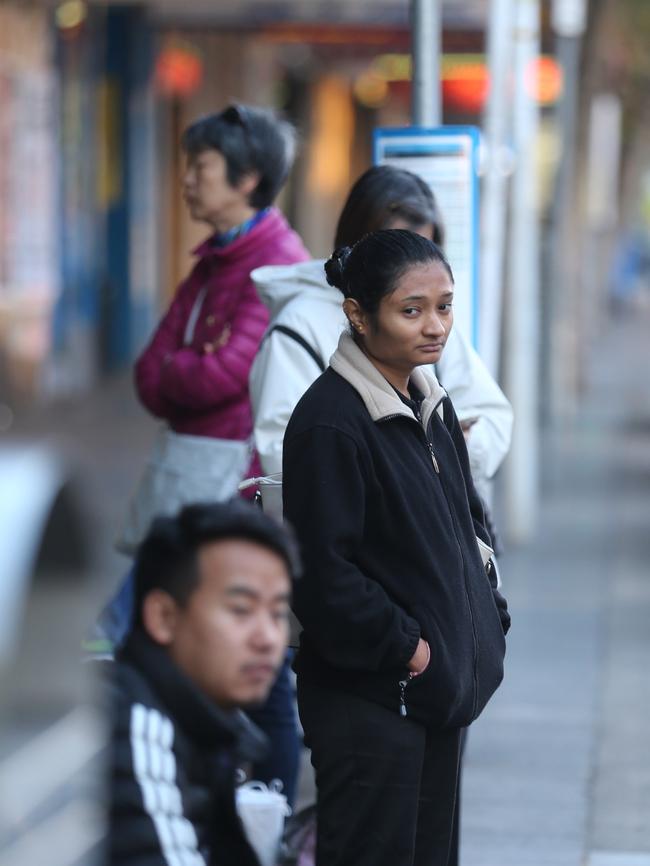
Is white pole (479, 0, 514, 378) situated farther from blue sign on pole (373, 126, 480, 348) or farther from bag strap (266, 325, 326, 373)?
bag strap (266, 325, 326, 373)

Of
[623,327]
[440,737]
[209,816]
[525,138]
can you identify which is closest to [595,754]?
[440,737]

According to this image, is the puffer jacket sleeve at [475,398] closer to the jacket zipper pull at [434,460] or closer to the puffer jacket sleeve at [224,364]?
the puffer jacket sleeve at [224,364]

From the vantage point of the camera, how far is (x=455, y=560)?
3.86m

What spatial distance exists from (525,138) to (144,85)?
387 inches

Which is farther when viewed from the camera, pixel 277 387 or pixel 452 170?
pixel 452 170

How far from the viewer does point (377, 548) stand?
386 cm

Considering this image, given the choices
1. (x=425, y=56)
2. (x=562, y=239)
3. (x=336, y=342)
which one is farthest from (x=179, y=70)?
(x=336, y=342)

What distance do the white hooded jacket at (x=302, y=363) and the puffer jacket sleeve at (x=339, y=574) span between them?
0.90 meters

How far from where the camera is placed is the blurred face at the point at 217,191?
5.64m

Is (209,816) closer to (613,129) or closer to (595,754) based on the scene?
(595,754)

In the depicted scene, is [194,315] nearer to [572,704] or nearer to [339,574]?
[339,574]

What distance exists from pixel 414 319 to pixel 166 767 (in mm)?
1401

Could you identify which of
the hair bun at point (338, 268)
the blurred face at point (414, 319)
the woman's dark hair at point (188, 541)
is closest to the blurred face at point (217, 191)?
the hair bun at point (338, 268)

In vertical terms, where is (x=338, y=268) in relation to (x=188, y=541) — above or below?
above
